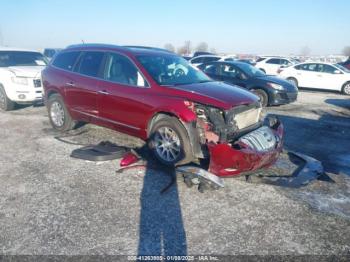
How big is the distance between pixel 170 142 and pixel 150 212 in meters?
1.41

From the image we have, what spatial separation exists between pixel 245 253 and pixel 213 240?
1.15 feet

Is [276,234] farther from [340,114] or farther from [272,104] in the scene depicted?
[340,114]

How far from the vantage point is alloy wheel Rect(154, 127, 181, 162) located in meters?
4.67

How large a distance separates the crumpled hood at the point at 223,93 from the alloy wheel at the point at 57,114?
3129 mm

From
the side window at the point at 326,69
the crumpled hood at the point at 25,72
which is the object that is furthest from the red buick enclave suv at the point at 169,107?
the side window at the point at 326,69

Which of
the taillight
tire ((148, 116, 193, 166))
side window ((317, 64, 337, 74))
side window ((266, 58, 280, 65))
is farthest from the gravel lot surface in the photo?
side window ((266, 58, 280, 65))

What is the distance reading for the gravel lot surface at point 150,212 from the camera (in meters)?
3.05

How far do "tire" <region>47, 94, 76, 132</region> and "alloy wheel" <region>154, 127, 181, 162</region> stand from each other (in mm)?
2588

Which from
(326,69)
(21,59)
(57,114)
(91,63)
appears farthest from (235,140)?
(326,69)

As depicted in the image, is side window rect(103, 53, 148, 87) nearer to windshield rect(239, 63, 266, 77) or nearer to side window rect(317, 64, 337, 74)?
windshield rect(239, 63, 266, 77)

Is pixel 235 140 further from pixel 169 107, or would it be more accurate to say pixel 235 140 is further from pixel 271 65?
pixel 271 65

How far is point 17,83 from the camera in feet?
26.9

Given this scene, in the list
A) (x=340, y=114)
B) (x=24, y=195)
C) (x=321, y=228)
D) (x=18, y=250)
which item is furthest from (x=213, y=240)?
(x=340, y=114)

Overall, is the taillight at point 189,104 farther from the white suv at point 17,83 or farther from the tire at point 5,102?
the tire at point 5,102
